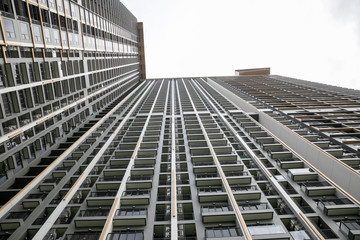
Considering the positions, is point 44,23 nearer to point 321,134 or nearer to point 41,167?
point 41,167

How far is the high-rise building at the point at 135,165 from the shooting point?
64.3 ft

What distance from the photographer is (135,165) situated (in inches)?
1165

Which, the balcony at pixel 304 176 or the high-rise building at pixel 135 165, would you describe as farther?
the balcony at pixel 304 176

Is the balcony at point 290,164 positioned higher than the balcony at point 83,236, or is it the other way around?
the balcony at point 290,164

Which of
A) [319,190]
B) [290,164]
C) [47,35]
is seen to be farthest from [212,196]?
[47,35]

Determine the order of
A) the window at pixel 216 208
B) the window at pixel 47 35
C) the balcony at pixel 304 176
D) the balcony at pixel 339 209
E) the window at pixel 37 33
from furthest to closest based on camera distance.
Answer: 1. the window at pixel 47 35
2. the window at pixel 37 33
3. the balcony at pixel 304 176
4. the window at pixel 216 208
5. the balcony at pixel 339 209

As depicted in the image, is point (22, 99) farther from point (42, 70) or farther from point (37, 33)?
point (37, 33)

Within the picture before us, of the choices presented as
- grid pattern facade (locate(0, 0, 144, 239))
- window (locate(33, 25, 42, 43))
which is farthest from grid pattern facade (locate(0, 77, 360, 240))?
window (locate(33, 25, 42, 43))

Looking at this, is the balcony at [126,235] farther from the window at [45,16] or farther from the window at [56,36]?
the window at [45,16]

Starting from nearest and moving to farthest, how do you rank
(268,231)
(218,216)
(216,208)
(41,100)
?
(268,231) → (218,216) → (216,208) → (41,100)

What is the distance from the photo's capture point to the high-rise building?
64.3 feet

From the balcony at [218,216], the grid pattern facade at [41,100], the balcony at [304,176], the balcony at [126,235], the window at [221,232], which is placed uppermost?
the grid pattern facade at [41,100]

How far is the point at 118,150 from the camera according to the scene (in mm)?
33656

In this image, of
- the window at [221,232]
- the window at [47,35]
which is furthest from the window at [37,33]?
the window at [221,232]
